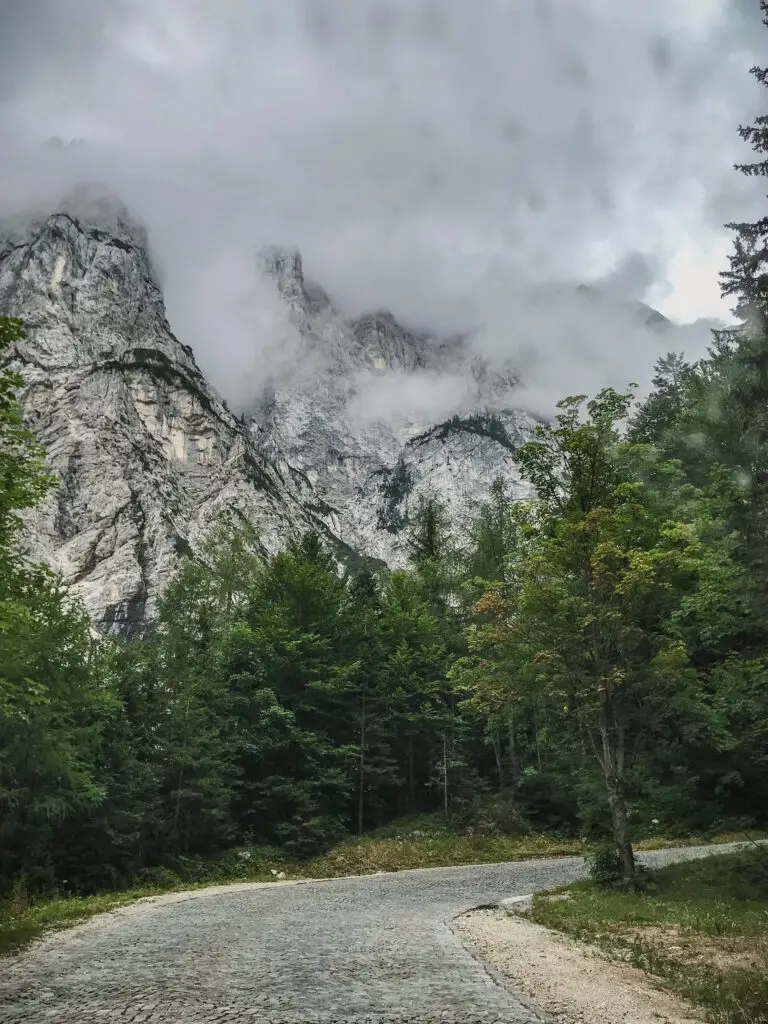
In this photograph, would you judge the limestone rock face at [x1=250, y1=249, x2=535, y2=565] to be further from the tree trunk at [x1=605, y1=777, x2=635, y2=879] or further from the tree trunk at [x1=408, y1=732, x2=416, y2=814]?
the tree trunk at [x1=605, y1=777, x2=635, y2=879]

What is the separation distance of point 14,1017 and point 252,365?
14975 cm

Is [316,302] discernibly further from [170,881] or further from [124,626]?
[170,881]

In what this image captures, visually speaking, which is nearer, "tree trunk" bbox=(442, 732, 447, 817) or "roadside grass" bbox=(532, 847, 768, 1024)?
"roadside grass" bbox=(532, 847, 768, 1024)

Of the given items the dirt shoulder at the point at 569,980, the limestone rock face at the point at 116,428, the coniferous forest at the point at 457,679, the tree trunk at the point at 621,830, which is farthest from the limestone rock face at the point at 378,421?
the dirt shoulder at the point at 569,980

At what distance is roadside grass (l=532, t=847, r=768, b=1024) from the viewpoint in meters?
7.11

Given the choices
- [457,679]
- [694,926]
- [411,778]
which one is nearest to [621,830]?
[694,926]

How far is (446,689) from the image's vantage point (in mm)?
38906

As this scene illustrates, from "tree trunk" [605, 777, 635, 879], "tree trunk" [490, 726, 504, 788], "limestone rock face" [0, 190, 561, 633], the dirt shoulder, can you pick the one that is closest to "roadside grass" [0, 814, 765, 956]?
"tree trunk" [490, 726, 504, 788]

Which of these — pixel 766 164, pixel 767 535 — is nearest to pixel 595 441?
pixel 767 535

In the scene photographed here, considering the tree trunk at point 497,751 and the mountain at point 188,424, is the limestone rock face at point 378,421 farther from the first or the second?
the tree trunk at point 497,751

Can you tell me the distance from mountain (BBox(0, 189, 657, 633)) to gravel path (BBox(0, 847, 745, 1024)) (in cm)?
4567

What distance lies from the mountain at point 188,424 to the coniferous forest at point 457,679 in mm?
26652

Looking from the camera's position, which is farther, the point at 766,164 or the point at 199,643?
the point at 199,643

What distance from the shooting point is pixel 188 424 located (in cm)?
10294
